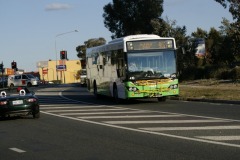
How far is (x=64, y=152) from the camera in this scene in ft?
34.0

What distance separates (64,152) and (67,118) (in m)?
7.86

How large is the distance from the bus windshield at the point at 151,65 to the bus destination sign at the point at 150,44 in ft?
0.76

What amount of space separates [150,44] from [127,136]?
10.8m

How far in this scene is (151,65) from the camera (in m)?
22.5

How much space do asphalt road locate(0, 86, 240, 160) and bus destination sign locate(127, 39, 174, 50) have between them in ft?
15.5

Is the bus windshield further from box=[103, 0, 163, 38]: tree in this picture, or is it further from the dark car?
box=[103, 0, 163, 38]: tree

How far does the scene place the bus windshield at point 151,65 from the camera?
882 inches

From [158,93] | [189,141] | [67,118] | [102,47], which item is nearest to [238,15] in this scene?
[102,47]

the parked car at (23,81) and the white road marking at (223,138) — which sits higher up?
the parked car at (23,81)

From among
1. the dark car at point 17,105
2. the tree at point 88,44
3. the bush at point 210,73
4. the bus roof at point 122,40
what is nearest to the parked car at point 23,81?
the bush at point 210,73

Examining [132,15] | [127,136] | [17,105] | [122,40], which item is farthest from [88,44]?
[127,136]

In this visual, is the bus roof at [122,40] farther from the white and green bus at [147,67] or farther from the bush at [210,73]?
the bush at [210,73]

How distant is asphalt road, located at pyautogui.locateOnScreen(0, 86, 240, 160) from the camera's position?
389 inches

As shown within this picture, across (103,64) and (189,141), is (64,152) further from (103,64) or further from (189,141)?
(103,64)
